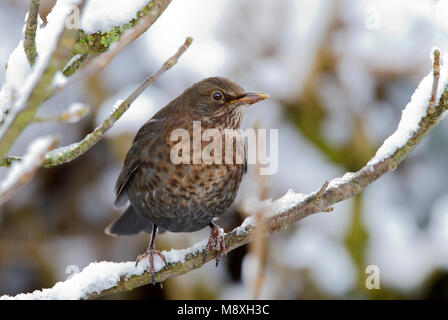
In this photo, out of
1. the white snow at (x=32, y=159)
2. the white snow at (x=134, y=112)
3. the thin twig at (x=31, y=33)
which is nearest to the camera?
the white snow at (x=32, y=159)

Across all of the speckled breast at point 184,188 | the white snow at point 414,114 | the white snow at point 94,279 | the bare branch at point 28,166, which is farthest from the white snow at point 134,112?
the bare branch at point 28,166

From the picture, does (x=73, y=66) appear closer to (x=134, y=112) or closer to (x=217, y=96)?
(x=217, y=96)

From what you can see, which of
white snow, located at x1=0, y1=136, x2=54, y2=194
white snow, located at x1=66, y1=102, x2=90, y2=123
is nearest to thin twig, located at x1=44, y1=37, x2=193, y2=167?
white snow, located at x1=66, y1=102, x2=90, y2=123

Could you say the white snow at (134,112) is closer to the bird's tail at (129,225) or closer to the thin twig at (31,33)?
the bird's tail at (129,225)

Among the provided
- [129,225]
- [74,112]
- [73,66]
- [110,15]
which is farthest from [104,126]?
[129,225]

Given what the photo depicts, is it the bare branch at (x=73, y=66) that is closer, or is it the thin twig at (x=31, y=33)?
the thin twig at (x=31, y=33)

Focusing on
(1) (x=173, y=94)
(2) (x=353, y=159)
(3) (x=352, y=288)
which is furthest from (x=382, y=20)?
(3) (x=352, y=288)

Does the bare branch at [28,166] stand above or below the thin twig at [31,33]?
below

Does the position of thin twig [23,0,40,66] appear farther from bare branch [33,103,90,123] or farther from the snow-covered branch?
the snow-covered branch
